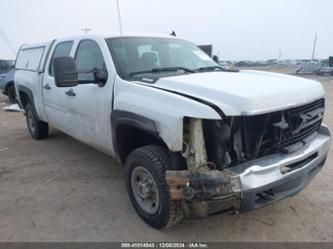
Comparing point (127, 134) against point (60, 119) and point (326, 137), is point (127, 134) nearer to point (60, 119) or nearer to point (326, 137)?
point (60, 119)

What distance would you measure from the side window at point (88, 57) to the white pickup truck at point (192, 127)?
2cm

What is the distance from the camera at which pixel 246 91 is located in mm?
2566

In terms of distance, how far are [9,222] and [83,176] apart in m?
1.35

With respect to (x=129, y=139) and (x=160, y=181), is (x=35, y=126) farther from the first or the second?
(x=160, y=181)

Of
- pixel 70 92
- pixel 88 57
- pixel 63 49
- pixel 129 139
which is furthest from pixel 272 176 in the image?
pixel 63 49

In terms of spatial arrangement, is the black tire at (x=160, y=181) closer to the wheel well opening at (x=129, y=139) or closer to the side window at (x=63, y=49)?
the wheel well opening at (x=129, y=139)

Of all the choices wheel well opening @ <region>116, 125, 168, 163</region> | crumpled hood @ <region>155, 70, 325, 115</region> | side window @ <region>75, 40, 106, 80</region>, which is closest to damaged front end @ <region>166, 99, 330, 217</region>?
crumpled hood @ <region>155, 70, 325, 115</region>

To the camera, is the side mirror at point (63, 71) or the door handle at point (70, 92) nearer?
the side mirror at point (63, 71)

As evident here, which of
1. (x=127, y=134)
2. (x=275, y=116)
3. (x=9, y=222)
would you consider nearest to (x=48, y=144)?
(x=9, y=222)

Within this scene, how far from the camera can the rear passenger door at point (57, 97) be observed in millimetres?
4555

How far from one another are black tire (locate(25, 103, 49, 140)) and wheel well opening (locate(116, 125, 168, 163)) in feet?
11.3

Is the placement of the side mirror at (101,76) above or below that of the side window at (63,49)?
A: below

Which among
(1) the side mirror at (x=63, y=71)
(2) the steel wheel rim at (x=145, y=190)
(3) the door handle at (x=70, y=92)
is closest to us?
(2) the steel wheel rim at (x=145, y=190)

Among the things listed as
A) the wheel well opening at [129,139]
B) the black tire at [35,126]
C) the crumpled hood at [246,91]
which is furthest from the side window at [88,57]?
the black tire at [35,126]
